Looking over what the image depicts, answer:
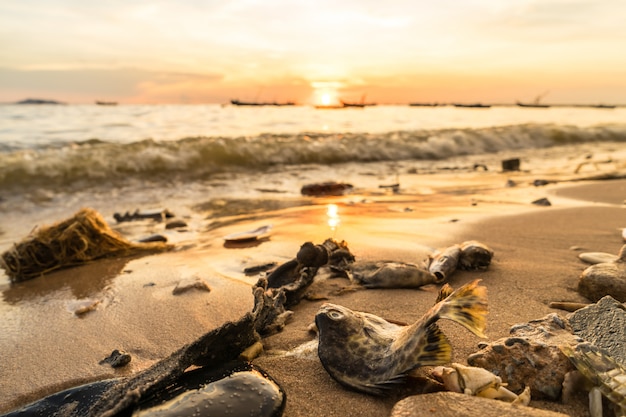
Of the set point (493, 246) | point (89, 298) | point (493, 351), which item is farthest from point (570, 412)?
point (89, 298)

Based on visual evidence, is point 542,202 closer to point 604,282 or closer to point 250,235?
point 604,282

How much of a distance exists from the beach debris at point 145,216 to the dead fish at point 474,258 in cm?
450

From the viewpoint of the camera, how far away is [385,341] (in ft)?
6.79

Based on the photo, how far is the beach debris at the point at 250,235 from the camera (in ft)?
16.4

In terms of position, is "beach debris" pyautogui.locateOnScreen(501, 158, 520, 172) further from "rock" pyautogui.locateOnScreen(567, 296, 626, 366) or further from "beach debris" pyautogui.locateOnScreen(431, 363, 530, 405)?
"beach debris" pyautogui.locateOnScreen(431, 363, 530, 405)

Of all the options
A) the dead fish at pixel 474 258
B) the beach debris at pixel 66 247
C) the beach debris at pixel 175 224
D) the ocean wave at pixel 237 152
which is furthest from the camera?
the ocean wave at pixel 237 152

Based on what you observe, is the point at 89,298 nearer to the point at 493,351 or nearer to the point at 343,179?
the point at 493,351

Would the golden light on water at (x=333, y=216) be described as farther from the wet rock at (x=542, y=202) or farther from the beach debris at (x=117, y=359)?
the beach debris at (x=117, y=359)

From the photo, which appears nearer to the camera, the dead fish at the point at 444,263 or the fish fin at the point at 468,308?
the fish fin at the point at 468,308

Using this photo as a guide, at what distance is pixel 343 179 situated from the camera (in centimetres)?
1079

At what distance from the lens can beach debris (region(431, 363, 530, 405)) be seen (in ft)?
5.90

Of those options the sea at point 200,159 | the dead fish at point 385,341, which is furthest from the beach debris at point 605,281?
the sea at point 200,159

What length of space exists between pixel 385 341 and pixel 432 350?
0.28 m

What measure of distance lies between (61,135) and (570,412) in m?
15.8
